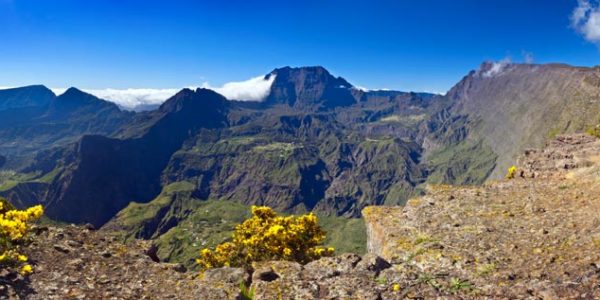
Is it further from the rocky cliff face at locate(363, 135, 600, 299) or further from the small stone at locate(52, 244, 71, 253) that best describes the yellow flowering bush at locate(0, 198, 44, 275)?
the rocky cliff face at locate(363, 135, 600, 299)

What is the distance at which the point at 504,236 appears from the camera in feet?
73.5

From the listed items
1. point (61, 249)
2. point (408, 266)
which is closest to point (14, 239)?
point (61, 249)

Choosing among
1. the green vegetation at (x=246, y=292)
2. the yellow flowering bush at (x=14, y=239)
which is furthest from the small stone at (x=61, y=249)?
the green vegetation at (x=246, y=292)

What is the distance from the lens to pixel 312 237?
36.6 meters

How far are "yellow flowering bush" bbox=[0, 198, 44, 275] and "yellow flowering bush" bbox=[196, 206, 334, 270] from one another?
14460 millimetres

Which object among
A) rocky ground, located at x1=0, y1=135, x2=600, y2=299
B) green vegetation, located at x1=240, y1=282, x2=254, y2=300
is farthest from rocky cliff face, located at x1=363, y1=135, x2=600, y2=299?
green vegetation, located at x1=240, y1=282, x2=254, y2=300

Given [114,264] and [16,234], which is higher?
[16,234]

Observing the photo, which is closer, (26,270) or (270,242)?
(26,270)

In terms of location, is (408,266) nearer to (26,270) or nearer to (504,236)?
(504,236)

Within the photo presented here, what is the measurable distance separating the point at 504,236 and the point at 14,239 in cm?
2617

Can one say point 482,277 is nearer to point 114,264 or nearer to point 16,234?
point 114,264

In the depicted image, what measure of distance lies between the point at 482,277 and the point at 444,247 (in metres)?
4.11

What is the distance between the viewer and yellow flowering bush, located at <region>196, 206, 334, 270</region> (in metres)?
32.2

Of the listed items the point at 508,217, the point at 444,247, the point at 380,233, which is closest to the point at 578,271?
the point at 444,247
